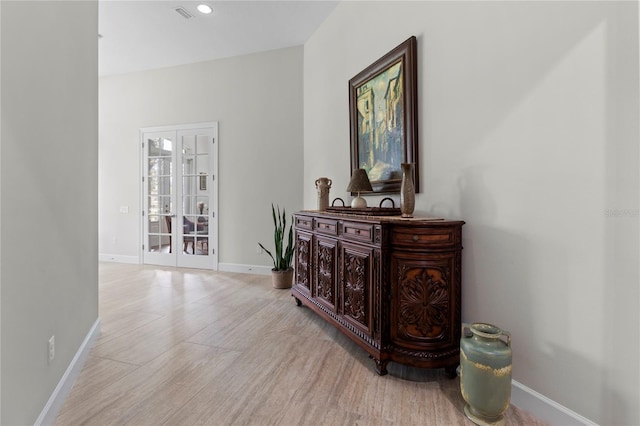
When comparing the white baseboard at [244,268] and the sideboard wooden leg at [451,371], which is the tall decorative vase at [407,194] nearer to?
the sideboard wooden leg at [451,371]

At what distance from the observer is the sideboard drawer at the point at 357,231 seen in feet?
7.33

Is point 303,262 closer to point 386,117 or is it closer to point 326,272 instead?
point 326,272

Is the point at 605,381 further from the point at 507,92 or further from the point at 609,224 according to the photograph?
the point at 507,92

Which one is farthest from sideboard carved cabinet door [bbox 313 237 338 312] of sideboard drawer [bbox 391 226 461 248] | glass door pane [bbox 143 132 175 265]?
glass door pane [bbox 143 132 175 265]

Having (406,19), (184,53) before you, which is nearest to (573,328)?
(406,19)

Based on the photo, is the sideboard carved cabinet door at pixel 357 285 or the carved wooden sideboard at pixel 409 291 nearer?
the carved wooden sideboard at pixel 409 291

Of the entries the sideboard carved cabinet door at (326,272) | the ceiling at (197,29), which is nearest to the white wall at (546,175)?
the sideboard carved cabinet door at (326,272)

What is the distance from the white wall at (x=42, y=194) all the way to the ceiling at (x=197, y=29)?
1.82m

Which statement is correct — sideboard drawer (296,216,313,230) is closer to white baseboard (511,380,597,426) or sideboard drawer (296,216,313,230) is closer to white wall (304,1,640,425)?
white wall (304,1,640,425)

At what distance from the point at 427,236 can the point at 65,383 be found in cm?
232

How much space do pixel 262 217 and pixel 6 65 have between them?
3883 mm

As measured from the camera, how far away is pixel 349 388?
6.59 feet

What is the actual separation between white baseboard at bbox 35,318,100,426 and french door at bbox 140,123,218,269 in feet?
9.59

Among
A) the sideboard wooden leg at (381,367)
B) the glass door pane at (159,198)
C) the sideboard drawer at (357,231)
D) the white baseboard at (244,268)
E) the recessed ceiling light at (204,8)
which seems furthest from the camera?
the glass door pane at (159,198)
